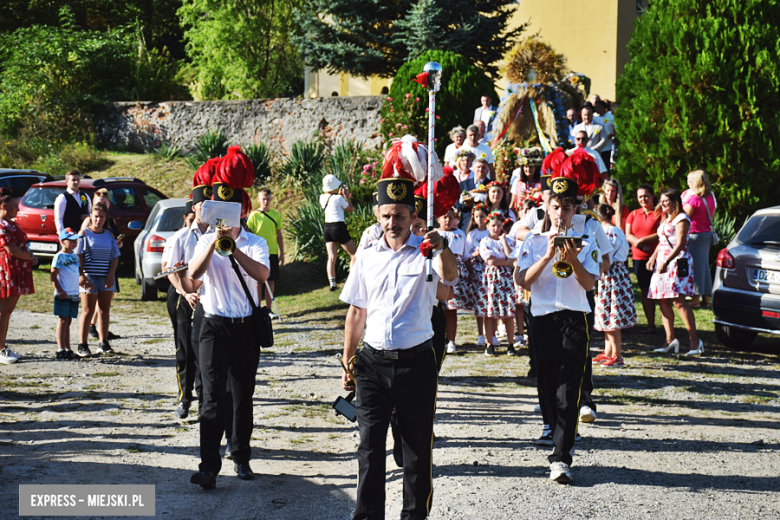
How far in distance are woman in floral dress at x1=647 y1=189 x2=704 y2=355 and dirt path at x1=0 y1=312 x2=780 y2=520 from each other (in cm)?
50

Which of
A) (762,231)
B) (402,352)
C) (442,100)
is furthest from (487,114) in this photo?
(402,352)

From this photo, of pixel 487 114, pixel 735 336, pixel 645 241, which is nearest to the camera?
pixel 735 336

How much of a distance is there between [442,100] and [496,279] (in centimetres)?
878

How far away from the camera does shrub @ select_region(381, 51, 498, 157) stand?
56.9 feet

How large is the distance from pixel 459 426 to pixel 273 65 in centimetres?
2432

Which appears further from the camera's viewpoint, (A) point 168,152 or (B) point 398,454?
(A) point 168,152

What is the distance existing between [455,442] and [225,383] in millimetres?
1921

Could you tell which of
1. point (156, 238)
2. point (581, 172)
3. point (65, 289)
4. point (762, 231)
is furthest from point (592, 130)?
point (581, 172)

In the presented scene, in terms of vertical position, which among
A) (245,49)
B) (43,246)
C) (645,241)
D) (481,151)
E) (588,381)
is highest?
(245,49)

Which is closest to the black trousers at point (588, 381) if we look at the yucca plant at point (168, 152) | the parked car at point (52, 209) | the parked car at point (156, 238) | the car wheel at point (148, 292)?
the parked car at point (156, 238)

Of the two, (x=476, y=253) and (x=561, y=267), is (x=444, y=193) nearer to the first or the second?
(x=561, y=267)

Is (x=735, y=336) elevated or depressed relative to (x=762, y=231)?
depressed

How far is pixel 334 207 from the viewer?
13352mm

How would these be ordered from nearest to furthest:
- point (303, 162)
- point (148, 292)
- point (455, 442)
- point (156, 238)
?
point (455, 442) → point (156, 238) → point (148, 292) → point (303, 162)
